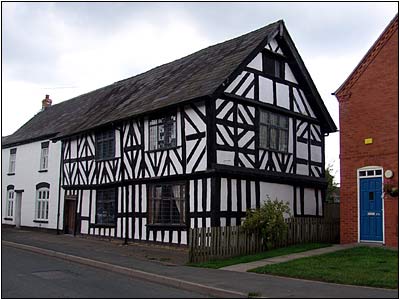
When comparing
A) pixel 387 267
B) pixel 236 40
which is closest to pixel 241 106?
pixel 236 40

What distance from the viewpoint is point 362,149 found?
56.6 feet

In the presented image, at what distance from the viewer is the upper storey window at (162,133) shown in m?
19.8

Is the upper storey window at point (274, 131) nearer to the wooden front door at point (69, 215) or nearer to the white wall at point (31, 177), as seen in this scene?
the wooden front door at point (69, 215)

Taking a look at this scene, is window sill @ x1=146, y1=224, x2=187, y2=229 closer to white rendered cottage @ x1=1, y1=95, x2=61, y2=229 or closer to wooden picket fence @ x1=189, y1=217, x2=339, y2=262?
wooden picket fence @ x1=189, y1=217, x2=339, y2=262

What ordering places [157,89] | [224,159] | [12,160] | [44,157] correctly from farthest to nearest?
[12,160] < [44,157] < [157,89] < [224,159]

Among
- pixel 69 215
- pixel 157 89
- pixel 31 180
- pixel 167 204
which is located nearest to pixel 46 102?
pixel 31 180

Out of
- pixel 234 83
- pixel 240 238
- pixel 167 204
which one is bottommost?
pixel 240 238

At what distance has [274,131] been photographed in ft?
69.7

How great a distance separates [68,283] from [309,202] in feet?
45.1

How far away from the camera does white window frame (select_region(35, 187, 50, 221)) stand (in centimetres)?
2872

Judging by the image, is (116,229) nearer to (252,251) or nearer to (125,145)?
(125,145)

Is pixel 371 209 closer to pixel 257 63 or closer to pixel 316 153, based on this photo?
pixel 316 153

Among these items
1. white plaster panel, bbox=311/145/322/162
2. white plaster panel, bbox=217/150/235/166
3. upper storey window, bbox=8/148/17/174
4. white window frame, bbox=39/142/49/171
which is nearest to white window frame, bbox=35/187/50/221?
white window frame, bbox=39/142/49/171

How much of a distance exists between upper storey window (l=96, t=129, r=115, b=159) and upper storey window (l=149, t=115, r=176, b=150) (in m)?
3.15
